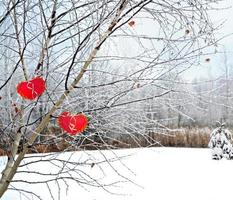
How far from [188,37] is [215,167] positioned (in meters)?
7.88

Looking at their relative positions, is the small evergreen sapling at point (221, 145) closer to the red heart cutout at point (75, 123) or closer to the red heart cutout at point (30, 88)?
the red heart cutout at point (75, 123)

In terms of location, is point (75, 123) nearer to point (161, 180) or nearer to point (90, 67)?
point (90, 67)

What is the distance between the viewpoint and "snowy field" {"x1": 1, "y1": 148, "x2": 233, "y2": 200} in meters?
6.34

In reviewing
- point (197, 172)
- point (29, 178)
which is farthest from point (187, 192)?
point (29, 178)

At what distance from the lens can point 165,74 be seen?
2184 millimetres

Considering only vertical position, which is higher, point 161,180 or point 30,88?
point 30,88

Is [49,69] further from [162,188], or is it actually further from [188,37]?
Result: [162,188]

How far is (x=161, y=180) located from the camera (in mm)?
7668

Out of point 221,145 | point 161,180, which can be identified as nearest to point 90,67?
point 161,180

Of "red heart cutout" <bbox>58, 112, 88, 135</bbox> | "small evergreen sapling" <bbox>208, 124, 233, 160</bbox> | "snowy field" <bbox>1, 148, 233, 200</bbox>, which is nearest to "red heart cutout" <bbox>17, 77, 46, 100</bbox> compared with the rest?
"red heart cutout" <bbox>58, 112, 88, 135</bbox>

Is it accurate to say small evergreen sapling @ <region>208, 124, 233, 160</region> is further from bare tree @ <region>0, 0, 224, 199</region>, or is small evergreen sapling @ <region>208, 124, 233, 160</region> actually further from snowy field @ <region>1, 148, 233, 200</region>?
bare tree @ <region>0, 0, 224, 199</region>

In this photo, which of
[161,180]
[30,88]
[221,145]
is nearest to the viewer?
[30,88]

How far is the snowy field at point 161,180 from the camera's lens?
6.34 m

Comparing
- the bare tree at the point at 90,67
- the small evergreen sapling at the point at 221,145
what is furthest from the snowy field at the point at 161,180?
the bare tree at the point at 90,67
